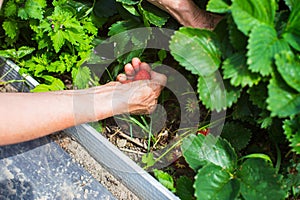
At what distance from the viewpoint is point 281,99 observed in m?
1.34

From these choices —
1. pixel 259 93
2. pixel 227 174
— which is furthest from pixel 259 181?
pixel 259 93

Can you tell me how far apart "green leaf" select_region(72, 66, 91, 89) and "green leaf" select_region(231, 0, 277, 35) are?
84cm

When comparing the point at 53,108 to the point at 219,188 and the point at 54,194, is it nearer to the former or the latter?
the point at 54,194

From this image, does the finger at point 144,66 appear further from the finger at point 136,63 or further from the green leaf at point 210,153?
the green leaf at point 210,153

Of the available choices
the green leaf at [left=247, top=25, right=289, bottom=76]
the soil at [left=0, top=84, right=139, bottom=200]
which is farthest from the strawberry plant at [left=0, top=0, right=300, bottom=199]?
the soil at [left=0, top=84, right=139, bottom=200]

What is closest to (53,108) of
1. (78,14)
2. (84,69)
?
(84,69)

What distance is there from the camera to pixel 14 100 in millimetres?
1649

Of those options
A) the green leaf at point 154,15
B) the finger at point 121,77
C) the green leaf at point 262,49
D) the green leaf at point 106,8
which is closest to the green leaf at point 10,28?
the green leaf at point 106,8

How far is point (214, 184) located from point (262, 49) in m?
0.45

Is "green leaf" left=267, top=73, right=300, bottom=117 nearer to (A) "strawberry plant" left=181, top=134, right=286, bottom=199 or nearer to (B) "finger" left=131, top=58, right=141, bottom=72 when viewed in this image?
(A) "strawberry plant" left=181, top=134, right=286, bottom=199

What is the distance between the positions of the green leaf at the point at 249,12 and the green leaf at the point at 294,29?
0.06 metres

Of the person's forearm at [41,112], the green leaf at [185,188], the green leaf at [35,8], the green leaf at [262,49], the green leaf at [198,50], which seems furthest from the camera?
the green leaf at [35,8]

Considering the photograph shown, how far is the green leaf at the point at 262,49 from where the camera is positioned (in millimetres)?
1306

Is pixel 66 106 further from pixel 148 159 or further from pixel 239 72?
pixel 239 72
